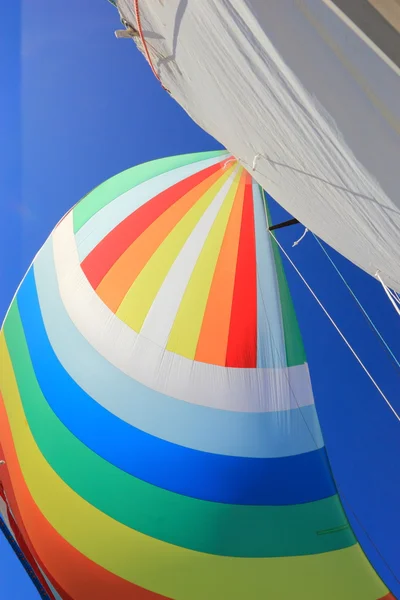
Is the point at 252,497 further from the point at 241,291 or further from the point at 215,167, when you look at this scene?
the point at 215,167

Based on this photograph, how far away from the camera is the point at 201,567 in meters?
3.64

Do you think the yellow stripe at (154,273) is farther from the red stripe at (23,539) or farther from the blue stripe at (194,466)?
the red stripe at (23,539)

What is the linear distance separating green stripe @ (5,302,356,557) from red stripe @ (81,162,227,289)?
152cm

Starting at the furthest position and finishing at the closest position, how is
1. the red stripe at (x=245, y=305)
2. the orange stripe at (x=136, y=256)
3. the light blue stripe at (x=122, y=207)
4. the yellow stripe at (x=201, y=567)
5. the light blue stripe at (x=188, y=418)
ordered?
the light blue stripe at (x=122, y=207), the orange stripe at (x=136, y=256), the red stripe at (x=245, y=305), the light blue stripe at (x=188, y=418), the yellow stripe at (x=201, y=567)

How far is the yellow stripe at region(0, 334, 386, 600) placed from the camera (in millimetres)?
3549

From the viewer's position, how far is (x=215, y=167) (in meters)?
5.30

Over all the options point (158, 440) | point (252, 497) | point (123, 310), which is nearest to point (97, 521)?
point (158, 440)

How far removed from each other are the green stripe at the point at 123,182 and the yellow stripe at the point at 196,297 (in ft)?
3.03

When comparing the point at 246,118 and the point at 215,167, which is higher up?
the point at 215,167

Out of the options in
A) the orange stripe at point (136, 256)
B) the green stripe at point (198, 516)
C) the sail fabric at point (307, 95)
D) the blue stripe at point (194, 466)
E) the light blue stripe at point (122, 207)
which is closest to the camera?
the sail fabric at point (307, 95)

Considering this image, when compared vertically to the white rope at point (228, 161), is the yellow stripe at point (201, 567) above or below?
below

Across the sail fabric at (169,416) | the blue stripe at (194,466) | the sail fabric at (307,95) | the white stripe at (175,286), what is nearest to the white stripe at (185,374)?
the sail fabric at (169,416)

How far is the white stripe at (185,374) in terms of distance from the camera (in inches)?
160

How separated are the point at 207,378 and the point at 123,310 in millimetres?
985
